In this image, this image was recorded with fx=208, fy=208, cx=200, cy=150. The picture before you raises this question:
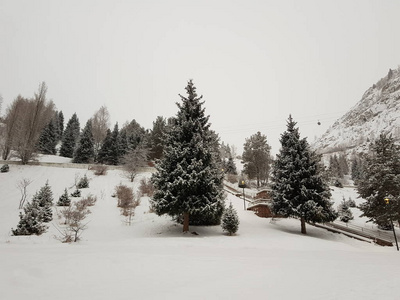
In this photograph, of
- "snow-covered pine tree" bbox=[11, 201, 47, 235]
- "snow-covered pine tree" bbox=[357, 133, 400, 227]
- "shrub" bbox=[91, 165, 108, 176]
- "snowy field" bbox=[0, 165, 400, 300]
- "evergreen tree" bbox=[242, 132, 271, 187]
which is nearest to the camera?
"snowy field" bbox=[0, 165, 400, 300]

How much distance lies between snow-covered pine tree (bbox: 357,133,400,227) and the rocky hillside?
413ft

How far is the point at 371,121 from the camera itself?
5768 inches

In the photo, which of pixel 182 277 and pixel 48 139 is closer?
pixel 182 277

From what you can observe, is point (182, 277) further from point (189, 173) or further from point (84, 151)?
point (84, 151)

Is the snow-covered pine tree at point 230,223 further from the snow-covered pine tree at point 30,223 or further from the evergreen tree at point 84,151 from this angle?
the evergreen tree at point 84,151

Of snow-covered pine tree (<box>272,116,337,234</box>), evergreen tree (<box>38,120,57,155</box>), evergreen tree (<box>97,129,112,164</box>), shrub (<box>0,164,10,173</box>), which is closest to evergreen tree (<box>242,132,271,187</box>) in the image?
snow-covered pine tree (<box>272,116,337,234</box>)

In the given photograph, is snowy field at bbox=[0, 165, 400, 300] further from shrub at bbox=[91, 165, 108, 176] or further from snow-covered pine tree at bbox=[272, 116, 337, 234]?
shrub at bbox=[91, 165, 108, 176]

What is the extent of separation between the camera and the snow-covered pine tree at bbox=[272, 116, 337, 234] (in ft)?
57.7

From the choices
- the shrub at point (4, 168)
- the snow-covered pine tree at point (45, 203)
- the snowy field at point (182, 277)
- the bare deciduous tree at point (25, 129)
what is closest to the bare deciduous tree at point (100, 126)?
the bare deciduous tree at point (25, 129)

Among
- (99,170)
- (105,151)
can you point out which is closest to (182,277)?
(99,170)

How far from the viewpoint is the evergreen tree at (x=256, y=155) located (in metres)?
50.2

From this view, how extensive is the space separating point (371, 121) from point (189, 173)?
180653 millimetres

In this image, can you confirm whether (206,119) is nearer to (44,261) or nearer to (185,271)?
(185,271)

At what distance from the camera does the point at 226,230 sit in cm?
1517
